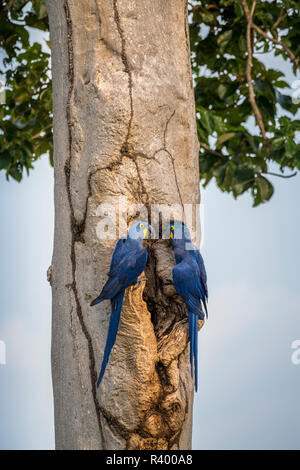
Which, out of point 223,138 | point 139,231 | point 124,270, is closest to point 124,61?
point 139,231

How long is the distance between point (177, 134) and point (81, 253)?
2.04 feet

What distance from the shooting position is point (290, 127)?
3.27 meters

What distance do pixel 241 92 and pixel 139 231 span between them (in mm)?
2095

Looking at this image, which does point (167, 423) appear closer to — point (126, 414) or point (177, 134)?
point (126, 414)

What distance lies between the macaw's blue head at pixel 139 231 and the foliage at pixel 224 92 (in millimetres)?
1368

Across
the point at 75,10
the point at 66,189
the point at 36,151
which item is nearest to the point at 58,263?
the point at 66,189

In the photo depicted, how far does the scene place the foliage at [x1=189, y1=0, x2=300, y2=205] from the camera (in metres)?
3.29

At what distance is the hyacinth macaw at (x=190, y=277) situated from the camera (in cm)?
189

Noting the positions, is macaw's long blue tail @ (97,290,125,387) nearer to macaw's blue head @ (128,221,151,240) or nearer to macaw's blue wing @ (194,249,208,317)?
macaw's blue head @ (128,221,151,240)

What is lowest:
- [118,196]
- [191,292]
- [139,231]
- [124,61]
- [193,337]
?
[193,337]

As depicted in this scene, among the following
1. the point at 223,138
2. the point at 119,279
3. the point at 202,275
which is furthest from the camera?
the point at 223,138

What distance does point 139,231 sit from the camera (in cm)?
189

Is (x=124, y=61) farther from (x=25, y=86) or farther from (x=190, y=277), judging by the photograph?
(x=25, y=86)

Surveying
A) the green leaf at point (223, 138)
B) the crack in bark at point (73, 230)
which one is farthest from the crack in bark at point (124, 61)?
the green leaf at point (223, 138)
